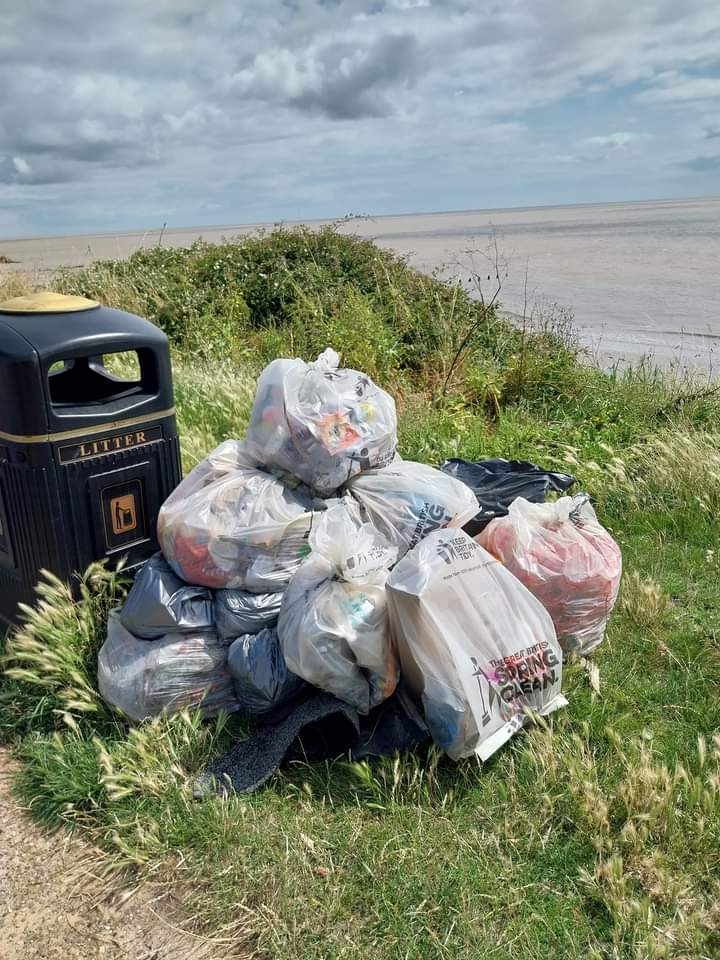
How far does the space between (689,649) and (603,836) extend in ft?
3.99

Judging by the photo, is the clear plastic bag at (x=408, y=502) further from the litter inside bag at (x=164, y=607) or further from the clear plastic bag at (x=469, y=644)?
the litter inside bag at (x=164, y=607)

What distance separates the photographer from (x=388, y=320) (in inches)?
337

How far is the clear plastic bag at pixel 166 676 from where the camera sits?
2.81 m

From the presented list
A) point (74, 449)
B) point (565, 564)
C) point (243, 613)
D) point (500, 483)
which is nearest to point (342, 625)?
point (243, 613)

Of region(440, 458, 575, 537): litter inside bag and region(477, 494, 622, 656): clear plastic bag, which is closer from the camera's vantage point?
region(477, 494, 622, 656): clear plastic bag

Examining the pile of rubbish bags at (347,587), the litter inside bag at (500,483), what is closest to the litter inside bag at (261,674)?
the pile of rubbish bags at (347,587)

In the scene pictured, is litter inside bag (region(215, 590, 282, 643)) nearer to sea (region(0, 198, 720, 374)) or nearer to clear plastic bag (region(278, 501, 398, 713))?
clear plastic bag (region(278, 501, 398, 713))

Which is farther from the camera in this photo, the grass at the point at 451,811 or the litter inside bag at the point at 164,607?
the litter inside bag at the point at 164,607

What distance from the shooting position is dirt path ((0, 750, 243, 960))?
209 centimetres

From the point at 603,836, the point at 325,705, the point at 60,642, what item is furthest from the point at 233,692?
the point at 603,836

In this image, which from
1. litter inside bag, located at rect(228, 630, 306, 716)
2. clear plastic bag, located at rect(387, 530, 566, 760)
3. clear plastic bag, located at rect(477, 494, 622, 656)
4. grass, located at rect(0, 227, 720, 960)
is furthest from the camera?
clear plastic bag, located at rect(477, 494, 622, 656)

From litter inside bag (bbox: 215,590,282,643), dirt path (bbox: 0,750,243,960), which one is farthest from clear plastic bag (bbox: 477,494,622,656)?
dirt path (bbox: 0,750,243,960)

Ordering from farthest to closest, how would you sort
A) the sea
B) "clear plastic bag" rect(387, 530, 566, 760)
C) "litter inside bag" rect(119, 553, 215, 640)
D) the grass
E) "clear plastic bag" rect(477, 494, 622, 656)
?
1. the sea
2. "clear plastic bag" rect(477, 494, 622, 656)
3. "litter inside bag" rect(119, 553, 215, 640)
4. "clear plastic bag" rect(387, 530, 566, 760)
5. the grass

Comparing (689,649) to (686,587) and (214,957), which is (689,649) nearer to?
(686,587)
